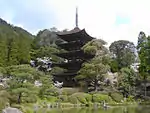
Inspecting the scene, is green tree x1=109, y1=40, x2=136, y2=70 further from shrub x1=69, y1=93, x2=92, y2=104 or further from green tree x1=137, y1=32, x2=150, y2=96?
shrub x1=69, y1=93, x2=92, y2=104

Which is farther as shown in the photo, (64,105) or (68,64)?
(68,64)

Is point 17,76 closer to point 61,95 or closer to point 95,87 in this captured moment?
point 61,95

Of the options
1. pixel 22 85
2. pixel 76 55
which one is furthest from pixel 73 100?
pixel 76 55

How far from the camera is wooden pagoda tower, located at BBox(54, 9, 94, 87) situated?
45.4 metres

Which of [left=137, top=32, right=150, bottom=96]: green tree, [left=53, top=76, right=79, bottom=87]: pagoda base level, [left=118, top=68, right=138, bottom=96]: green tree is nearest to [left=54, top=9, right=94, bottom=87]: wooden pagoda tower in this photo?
[left=53, top=76, right=79, bottom=87]: pagoda base level

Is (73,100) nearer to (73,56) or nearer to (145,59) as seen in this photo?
(145,59)

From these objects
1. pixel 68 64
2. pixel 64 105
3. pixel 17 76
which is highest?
pixel 68 64

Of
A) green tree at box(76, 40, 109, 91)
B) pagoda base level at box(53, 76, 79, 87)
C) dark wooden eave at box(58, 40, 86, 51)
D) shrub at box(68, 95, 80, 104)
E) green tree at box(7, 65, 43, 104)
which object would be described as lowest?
shrub at box(68, 95, 80, 104)

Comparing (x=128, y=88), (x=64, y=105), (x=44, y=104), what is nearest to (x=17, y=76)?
(x=44, y=104)

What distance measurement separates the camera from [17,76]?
85.5ft

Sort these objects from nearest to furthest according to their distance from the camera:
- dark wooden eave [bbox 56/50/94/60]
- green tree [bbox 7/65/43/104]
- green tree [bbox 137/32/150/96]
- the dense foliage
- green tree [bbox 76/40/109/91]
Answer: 1. green tree [bbox 7/65/43/104]
2. the dense foliage
3. green tree [bbox 137/32/150/96]
4. green tree [bbox 76/40/109/91]
5. dark wooden eave [bbox 56/50/94/60]

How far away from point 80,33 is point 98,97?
42.6 ft

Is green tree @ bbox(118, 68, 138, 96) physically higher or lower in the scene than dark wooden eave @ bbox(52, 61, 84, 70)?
lower

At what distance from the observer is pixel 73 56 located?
1839 inches
